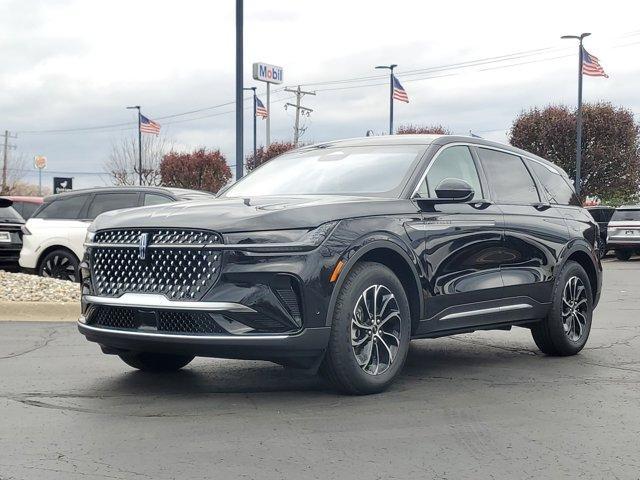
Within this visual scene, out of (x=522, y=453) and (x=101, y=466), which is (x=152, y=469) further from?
(x=522, y=453)

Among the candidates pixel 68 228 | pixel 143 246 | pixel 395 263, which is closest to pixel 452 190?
pixel 395 263

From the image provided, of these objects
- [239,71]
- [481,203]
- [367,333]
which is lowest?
[367,333]

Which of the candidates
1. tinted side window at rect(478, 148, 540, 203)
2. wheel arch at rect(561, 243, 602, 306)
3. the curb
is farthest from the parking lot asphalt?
the curb

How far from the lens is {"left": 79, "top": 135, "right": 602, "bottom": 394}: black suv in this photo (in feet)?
18.5

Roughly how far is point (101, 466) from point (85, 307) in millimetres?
1962

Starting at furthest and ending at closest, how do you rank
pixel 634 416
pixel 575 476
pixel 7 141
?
pixel 7 141 < pixel 634 416 < pixel 575 476

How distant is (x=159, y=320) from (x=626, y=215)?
24.7m

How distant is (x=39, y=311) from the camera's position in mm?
10914

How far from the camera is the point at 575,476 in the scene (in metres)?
4.40

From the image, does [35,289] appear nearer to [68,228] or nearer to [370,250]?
[68,228]

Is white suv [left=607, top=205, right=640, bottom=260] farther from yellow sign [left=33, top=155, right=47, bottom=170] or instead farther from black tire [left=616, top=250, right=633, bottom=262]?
yellow sign [left=33, top=155, right=47, bottom=170]

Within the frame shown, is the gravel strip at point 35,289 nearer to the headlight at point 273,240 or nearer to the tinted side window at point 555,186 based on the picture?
the tinted side window at point 555,186

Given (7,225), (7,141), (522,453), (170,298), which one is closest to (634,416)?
(522,453)

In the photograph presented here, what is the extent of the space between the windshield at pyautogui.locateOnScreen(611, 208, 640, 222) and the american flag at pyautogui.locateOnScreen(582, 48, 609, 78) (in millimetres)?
9190
